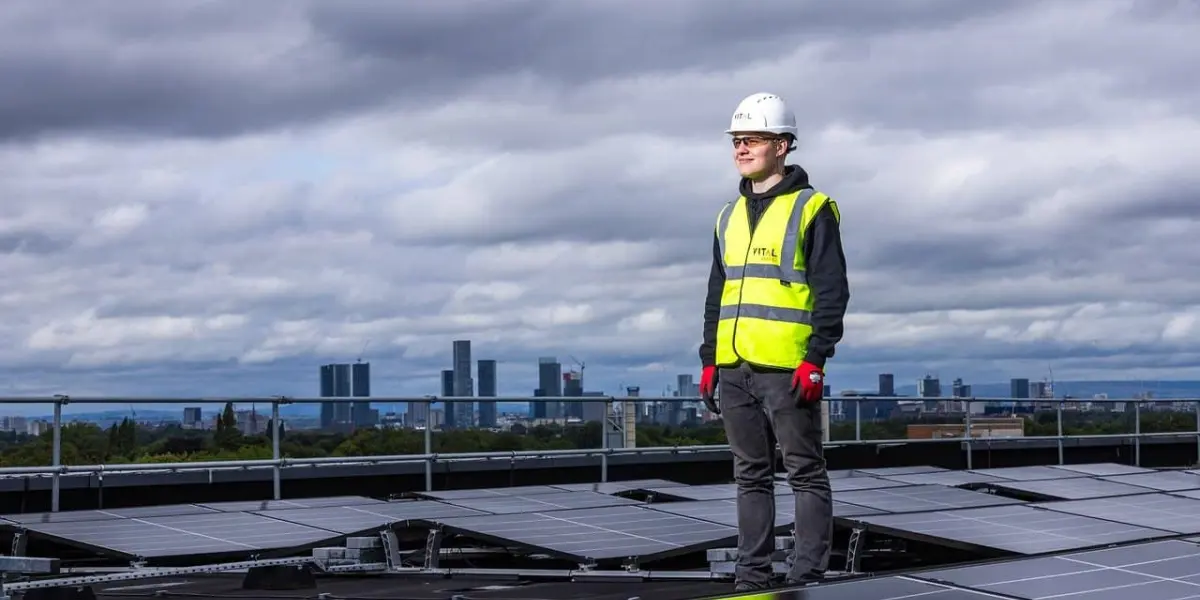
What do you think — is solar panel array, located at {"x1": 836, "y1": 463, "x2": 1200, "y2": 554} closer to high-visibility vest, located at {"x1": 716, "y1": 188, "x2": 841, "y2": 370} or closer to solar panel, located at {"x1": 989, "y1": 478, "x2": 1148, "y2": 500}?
solar panel, located at {"x1": 989, "y1": 478, "x2": 1148, "y2": 500}

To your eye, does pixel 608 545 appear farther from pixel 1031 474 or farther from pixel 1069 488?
pixel 1031 474

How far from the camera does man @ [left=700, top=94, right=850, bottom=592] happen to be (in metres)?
5.49

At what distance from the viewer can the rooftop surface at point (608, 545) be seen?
5227 millimetres

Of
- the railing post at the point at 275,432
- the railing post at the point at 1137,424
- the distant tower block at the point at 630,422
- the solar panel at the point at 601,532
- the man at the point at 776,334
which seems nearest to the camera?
the man at the point at 776,334

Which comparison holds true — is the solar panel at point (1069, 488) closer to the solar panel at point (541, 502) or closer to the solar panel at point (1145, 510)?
the solar panel at point (1145, 510)

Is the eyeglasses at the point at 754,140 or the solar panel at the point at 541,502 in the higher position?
the eyeglasses at the point at 754,140

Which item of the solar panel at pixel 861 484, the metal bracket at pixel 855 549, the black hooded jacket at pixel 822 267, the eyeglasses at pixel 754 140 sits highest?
the eyeglasses at pixel 754 140

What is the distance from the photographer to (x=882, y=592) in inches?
182

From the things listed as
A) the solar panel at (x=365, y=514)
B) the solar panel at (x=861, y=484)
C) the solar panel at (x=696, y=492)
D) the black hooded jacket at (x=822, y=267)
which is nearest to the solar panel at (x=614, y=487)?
the solar panel at (x=696, y=492)

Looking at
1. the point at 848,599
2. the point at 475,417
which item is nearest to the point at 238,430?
the point at 475,417

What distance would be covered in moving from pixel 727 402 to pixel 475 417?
8271mm

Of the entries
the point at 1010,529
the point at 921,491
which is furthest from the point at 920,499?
the point at 1010,529

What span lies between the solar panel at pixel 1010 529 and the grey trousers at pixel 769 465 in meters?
1.37

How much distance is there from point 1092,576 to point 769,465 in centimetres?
124
